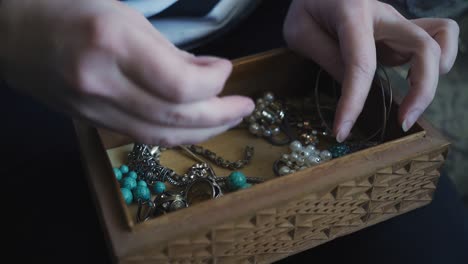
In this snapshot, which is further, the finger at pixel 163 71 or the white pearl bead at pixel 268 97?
the white pearl bead at pixel 268 97

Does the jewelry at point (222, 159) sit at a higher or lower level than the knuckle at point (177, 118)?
lower

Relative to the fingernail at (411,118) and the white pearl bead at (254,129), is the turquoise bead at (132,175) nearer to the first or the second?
the white pearl bead at (254,129)

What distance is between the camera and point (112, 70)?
354mm

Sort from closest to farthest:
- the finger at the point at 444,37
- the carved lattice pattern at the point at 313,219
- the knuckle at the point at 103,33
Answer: the knuckle at the point at 103,33
the carved lattice pattern at the point at 313,219
the finger at the point at 444,37

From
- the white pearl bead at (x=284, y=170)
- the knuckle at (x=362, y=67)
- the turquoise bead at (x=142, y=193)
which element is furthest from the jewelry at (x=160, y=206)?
the knuckle at (x=362, y=67)

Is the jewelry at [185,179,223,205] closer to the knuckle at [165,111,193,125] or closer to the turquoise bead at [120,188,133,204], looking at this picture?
the turquoise bead at [120,188,133,204]

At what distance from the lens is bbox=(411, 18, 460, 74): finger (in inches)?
21.8

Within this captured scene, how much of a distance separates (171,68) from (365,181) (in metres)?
0.23

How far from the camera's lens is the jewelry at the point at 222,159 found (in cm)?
59

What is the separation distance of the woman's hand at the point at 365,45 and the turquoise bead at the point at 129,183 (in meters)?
0.21

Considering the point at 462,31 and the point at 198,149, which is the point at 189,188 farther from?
the point at 462,31

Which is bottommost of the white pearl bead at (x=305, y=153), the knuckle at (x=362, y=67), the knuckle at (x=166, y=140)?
A: the white pearl bead at (x=305, y=153)

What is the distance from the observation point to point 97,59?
35 cm

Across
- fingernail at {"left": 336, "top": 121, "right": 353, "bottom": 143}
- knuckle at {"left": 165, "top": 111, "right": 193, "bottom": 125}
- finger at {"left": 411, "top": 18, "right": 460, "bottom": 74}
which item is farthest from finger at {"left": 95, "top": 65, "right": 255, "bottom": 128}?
finger at {"left": 411, "top": 18, "right": 460, "bottom": 74}
